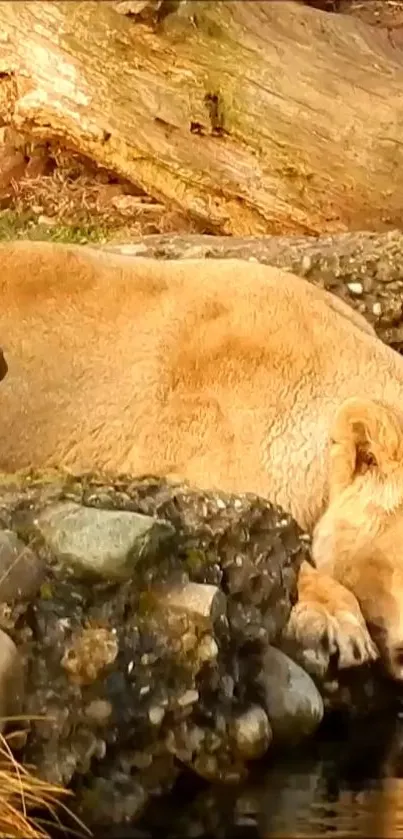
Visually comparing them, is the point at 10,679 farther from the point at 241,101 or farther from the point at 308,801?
the point at 241,101

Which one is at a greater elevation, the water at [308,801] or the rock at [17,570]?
the rock at [17,570]

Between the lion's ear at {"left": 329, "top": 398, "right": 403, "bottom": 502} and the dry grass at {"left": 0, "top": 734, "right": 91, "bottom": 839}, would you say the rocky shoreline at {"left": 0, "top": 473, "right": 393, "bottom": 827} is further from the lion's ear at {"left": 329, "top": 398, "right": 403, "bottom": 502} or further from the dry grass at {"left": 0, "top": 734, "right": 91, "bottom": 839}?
the lion's ear at {"left": 329, "top": 398, "right": 403, "bottom": 502}

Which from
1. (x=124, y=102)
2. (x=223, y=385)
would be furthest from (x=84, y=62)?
(x=223, y=385)

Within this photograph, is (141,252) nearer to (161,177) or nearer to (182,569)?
(161,177)

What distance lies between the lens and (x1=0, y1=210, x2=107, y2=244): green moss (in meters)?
6.99

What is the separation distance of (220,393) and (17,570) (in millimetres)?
1100

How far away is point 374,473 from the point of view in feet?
13.8

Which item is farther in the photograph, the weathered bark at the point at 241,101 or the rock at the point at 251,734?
the weathered bark at the point at 241,101

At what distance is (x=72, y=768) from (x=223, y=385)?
4.35 ft

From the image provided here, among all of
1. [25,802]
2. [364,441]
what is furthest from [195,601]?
[364,441]

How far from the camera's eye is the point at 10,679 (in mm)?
3189

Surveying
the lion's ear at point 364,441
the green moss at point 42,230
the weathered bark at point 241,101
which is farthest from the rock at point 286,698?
the green moss at point 42,230

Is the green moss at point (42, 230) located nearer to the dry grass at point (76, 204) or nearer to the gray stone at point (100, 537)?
the dry grass at point (76, 204)

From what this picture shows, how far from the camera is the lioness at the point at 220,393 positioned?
4.18 metres
